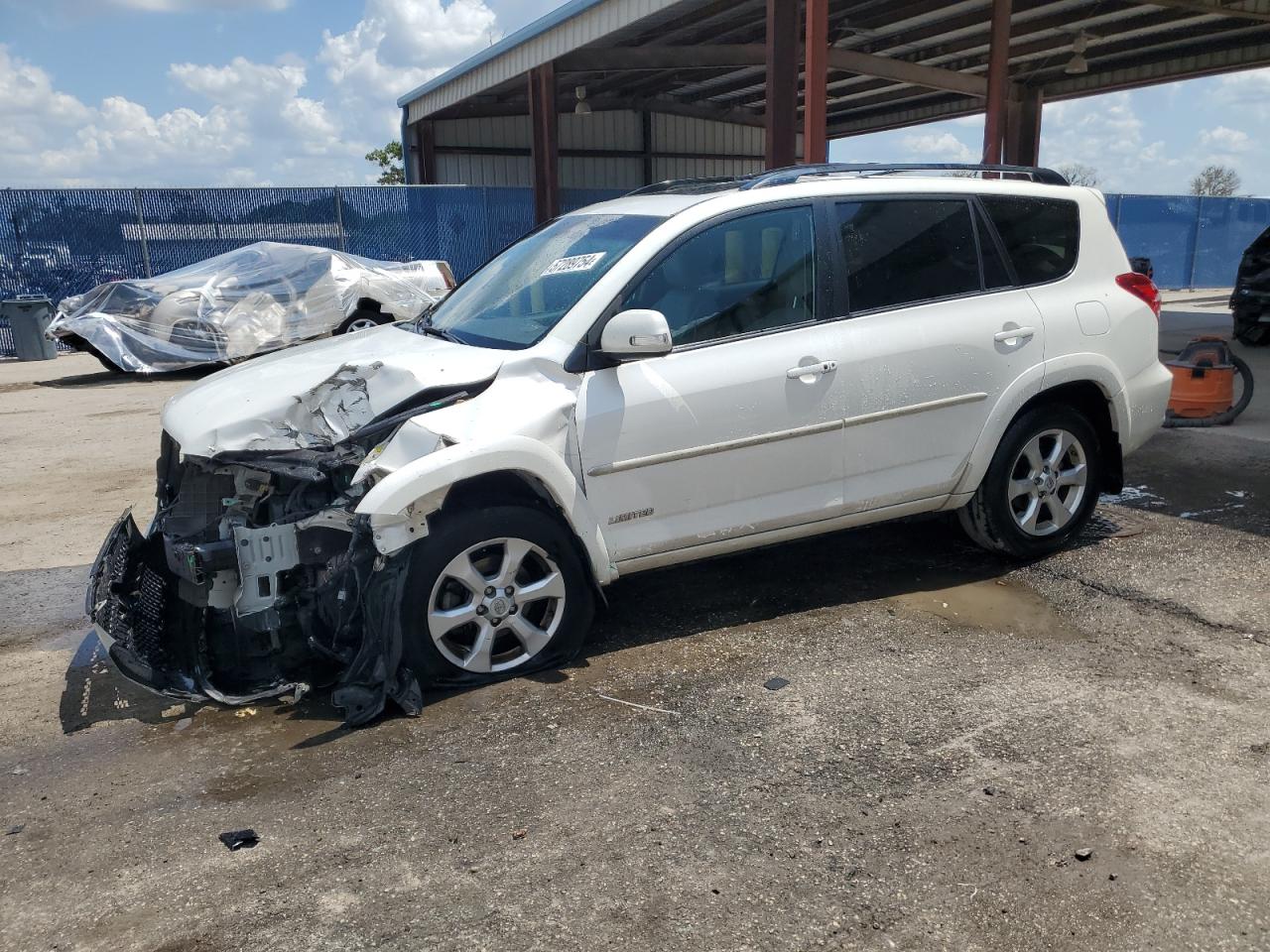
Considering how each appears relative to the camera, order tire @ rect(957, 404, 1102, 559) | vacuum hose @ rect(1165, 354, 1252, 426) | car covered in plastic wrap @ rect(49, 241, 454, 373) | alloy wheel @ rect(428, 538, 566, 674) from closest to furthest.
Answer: alloy wheel @ rect(428, 538, 566, 674) → tire @ rect(957, 404, 1102, 559) → vacuum hose @ rect(1165, 354, 1252, 426) → car covered in plastic wrap @ rect(49, 241, 454, 373)

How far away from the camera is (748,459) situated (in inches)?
162

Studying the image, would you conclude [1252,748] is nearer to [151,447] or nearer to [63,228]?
[151,447]

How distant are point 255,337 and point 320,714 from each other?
391 inches

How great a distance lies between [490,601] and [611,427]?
0.80 metres

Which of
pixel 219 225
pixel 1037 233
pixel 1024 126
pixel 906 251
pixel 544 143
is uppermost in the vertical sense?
pixel 1024 126

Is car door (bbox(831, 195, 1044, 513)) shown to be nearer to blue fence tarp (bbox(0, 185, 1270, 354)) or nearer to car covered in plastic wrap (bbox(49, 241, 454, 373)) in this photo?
car covered in plastic wrap (bbox(49, 241, 454, 373))

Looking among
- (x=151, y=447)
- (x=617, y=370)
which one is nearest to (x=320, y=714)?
(x=617, y=370)

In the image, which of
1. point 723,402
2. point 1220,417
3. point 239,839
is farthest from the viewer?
point 1220,417

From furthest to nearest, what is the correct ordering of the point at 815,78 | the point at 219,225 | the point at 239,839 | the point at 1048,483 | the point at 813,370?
the point at 219,225
the point at 815,78
the point at 1048,483
the point at 813,370
the point at 239,839

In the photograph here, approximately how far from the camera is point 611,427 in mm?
3877

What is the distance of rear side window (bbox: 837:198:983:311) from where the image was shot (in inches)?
174

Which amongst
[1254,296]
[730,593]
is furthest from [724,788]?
[1254,296]

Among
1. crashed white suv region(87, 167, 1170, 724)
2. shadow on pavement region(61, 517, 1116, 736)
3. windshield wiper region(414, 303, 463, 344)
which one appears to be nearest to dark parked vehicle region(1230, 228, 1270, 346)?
shadow on pavement region(61, 517, 1116, 736)

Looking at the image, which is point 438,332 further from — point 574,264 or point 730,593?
point 730,593
